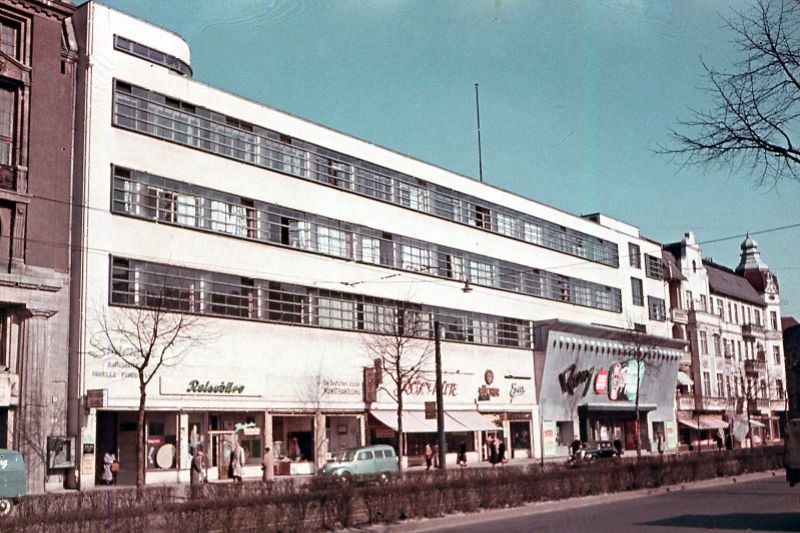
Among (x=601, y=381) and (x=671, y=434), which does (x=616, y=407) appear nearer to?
(x=601, y=381)

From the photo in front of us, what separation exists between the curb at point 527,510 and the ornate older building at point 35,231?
18883 mm

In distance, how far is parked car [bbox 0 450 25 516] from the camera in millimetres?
25938

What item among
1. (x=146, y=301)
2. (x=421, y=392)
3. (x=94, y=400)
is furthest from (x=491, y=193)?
(x=94, y=400)

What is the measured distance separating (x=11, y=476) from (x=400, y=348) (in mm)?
26715

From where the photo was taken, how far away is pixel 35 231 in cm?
3772

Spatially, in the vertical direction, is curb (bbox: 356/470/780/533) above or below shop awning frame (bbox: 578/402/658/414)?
below

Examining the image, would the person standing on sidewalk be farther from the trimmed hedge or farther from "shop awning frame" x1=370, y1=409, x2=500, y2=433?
the trimmed hedge

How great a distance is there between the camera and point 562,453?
67062 millimetres

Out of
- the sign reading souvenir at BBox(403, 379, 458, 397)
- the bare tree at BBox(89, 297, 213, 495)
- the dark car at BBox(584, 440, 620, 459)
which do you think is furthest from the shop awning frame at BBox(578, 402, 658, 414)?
the bare tree at BBox(89, 297, 213, 495)

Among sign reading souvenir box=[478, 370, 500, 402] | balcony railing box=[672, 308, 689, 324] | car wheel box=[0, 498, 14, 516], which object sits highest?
balcony railing box=[672, 308, 689, 324]

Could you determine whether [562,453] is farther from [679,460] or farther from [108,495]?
[108,495]

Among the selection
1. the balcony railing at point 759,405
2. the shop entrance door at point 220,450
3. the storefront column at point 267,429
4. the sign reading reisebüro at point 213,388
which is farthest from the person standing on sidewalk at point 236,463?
the balcony railing at point 759,405

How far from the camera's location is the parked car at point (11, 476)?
2594cm

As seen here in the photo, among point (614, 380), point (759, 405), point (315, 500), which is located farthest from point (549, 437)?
point (315, 500)
